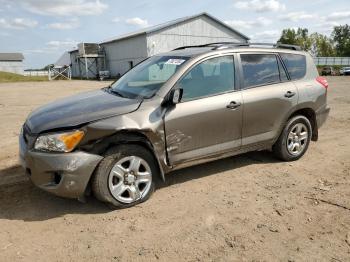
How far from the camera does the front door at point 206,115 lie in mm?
4320

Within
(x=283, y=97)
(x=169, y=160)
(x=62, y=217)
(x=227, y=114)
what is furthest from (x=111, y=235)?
(x=283, y=97)

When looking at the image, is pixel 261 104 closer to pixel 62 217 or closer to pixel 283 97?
pixel 283 97

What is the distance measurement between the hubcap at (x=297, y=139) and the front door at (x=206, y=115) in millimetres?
1129

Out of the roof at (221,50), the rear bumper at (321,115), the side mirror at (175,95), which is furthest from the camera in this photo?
the rear bumper at (321,115)

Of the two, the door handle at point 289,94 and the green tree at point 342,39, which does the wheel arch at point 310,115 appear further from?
the green tree at point 342,39

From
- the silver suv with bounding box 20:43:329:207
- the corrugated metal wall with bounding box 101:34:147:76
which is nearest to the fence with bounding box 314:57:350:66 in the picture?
the corrugated metal wall with bounding box 101:34:147:76

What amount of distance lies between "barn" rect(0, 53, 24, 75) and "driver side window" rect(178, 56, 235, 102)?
73534 millimetres

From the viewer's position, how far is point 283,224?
3713 mm

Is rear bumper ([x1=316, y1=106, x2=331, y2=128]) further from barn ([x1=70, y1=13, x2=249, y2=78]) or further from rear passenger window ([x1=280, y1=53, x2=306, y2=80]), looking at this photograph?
barn ([x1=70, y1=13, x2=249, y2=78])

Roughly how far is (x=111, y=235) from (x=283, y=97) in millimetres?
3213

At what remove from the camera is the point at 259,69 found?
5.17 m

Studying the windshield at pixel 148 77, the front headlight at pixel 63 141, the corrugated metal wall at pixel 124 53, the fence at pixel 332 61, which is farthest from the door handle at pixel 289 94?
the fence at pixel 332 61

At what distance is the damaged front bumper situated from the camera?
369cm

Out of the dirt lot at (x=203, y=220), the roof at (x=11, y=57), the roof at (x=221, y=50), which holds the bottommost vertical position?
the dirt lot at (x=203, y=220)
